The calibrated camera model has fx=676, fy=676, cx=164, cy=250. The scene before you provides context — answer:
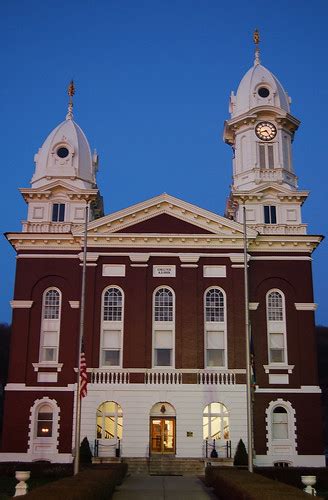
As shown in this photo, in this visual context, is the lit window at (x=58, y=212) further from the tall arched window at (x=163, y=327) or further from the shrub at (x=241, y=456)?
the shrub at (x=241, y=456)

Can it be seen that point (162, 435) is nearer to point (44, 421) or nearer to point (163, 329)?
point (163, 329)

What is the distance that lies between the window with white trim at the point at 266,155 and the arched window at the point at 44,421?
836 inches

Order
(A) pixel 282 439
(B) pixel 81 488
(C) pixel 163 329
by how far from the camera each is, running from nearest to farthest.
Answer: (B) pixel 81 488, (A) pixel 282 439, (C) pixel 163 329

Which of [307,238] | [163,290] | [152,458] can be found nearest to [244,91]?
[307,238]

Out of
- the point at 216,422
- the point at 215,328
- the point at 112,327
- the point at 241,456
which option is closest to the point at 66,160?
the point at 112,327

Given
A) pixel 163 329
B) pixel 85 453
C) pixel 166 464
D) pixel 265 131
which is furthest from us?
pixel 265 131

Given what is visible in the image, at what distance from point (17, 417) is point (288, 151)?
25.1m

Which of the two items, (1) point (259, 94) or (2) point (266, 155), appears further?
(1) point (259, 94)

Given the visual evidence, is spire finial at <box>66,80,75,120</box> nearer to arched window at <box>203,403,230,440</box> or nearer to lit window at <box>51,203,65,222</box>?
lit window at <box>51,203,65,222</box>

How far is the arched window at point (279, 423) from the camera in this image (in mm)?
40219

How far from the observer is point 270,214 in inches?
1757

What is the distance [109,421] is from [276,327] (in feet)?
38.4

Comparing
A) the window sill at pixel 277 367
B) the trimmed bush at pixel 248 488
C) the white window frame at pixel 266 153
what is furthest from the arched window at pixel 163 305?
the trimmed bush at pixel 248 488

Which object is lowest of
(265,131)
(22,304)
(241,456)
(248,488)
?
(248,488)
